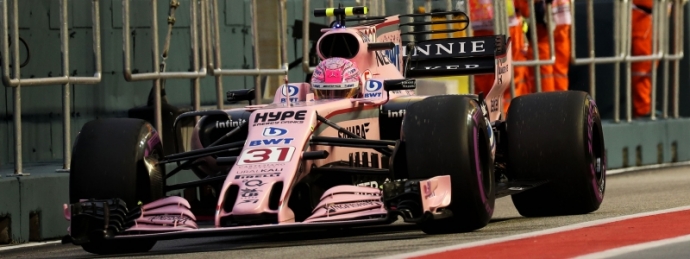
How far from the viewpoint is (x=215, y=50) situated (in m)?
14.3

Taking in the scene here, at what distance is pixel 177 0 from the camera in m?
14.7

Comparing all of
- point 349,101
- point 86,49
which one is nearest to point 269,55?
point 86,49

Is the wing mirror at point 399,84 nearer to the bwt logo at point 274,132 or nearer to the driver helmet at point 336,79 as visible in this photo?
the driver helmet at point 336,79

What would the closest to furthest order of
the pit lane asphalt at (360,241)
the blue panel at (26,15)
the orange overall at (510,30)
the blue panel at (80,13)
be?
the pit lane asphalt at (360,241)
the blue panel at (26,15)
the blue panel at (80,13)
the orange overall at (510,30)

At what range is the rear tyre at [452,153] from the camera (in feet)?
32.3

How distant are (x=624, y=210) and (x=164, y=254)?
3638mm

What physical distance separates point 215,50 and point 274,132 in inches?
167

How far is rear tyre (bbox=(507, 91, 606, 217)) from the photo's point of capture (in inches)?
447

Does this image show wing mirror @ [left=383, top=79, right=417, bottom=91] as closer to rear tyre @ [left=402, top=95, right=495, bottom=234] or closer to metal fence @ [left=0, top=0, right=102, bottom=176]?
rear tyre @ [left=402, top=95, right=495, bottom=234]

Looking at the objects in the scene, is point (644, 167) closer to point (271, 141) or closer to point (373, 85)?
point (373, 85)

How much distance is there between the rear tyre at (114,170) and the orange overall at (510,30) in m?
7.93

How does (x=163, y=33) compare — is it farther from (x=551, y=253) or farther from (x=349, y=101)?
(x=551, y=253)

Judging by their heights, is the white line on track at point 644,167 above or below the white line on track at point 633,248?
below

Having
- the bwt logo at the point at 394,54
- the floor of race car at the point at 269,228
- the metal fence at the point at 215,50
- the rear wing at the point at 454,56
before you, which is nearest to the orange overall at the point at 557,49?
the metal fence at the point at 215,50
